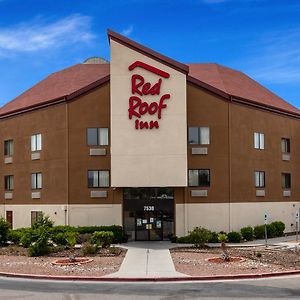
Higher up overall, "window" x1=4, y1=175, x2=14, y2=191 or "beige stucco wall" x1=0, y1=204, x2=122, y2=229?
"window" x1=4, y1=175, x2=14, y2=191

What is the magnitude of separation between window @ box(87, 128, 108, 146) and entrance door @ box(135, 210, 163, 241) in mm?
6072

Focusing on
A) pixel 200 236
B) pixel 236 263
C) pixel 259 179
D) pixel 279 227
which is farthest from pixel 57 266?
pixel 279 227

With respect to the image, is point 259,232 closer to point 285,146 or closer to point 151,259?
point 285,146

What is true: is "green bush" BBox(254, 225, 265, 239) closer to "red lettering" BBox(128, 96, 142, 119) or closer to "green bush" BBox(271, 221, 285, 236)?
"green bush" BBox(271, 221, 285, 236)

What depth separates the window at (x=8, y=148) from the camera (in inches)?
1837

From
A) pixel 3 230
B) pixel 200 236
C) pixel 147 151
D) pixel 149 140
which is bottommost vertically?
pixel 200 236

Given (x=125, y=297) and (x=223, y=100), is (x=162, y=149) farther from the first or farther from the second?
(x=125, y=297)

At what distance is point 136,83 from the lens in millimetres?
38250

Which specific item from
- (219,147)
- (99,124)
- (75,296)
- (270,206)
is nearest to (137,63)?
(99,124)

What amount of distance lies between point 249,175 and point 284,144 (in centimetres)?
696

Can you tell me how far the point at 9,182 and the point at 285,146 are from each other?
24434mm

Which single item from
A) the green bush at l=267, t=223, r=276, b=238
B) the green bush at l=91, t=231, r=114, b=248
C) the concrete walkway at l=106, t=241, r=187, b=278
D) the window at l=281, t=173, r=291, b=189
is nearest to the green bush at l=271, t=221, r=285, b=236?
the green bush at l=267, t=223, r=276, b=238

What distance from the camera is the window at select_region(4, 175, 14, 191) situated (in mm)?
46562

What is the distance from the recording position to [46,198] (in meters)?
42.1
